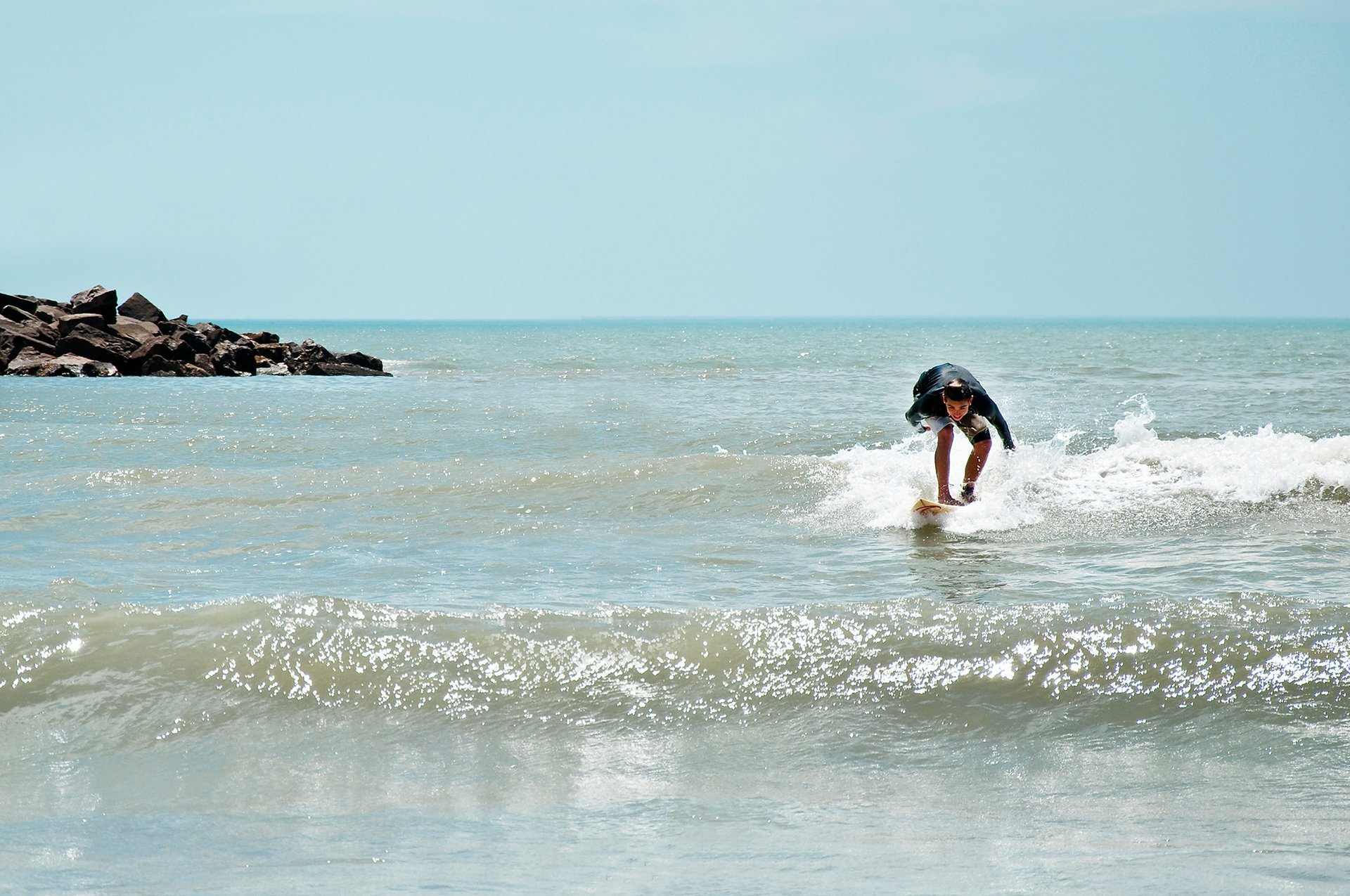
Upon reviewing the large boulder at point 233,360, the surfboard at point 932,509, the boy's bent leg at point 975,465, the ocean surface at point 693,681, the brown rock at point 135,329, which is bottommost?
the ocean surface at point 693,681

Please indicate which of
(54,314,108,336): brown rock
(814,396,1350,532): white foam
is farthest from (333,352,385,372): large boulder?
(814,396,1350,532): white foam

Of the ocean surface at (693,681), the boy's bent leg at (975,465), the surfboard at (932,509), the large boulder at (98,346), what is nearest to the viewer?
the ocean surface at (693,681)

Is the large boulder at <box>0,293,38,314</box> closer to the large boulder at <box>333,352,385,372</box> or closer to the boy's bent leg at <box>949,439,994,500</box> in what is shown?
the large boulder at <box>333,352,385,372</box>

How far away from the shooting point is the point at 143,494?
10.1 metres

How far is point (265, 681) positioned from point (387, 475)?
259 inches

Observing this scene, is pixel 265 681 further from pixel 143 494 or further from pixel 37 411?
pixel 37 411

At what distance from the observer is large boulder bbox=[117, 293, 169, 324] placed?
33.5 meters

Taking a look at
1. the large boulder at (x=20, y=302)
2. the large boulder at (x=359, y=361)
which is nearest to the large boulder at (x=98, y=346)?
the large boulder at (x=20, y=302)

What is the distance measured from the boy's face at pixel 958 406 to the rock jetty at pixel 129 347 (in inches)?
959

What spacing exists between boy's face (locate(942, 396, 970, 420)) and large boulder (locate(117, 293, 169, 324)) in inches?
1180

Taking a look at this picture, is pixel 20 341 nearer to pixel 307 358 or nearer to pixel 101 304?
pixel 101 304

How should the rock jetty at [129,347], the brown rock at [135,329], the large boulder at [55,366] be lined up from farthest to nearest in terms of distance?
the brown rock at [135,329], the rock jetty at [129,347], the large boulder at [55,366]

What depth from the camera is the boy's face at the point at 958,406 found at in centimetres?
870

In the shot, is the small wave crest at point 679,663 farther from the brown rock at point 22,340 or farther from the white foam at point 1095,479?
the brown rock at point 22,340
